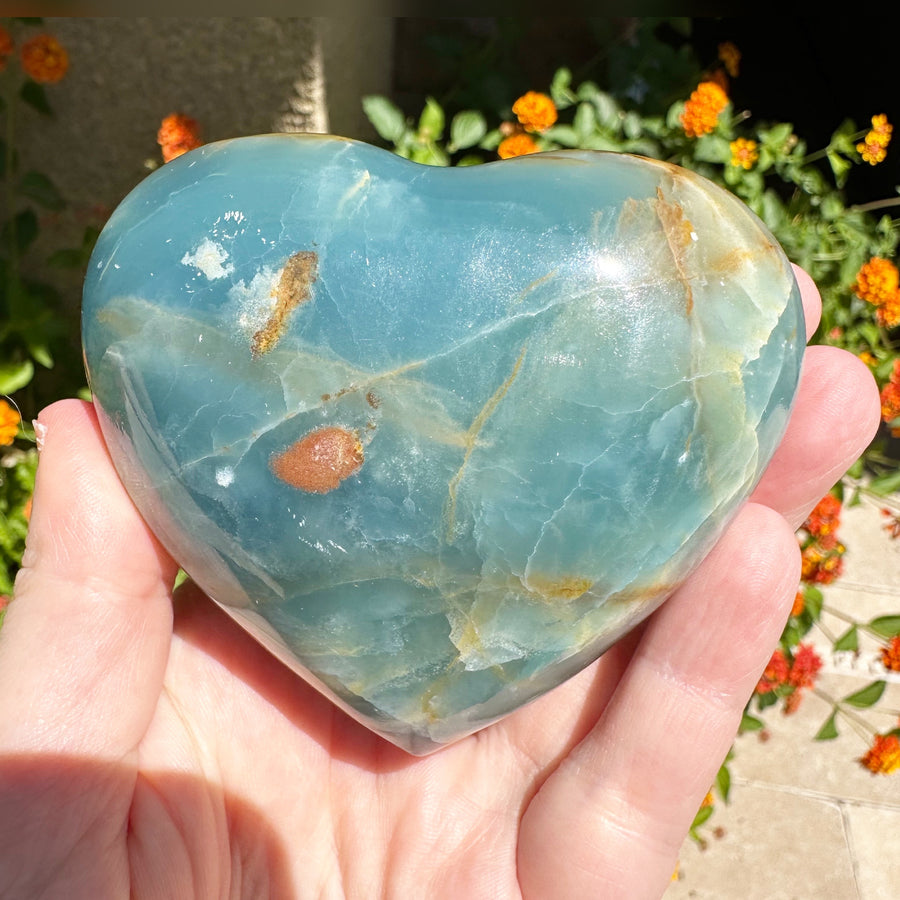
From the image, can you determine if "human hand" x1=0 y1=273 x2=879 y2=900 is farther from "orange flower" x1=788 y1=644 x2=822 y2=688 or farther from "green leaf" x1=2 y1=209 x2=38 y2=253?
"green leaf" x1=2 y1=209 x2=38 y2=253

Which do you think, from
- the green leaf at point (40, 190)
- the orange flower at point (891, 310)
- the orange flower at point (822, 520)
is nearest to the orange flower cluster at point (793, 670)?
the orange flower at point (822, 520)

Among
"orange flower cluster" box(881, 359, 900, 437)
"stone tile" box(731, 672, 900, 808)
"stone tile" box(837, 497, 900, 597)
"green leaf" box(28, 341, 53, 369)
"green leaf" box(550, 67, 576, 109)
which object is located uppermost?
"green leaf" box(550, 67, 576, 109)

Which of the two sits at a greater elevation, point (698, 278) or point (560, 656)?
point (698, 278)

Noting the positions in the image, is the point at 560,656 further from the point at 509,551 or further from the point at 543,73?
the point at 543,73

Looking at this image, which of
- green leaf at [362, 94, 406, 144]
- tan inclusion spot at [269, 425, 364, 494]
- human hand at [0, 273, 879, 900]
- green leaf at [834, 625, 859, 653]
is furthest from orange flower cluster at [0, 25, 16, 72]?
green leaf at [834, 625, 859, 653]

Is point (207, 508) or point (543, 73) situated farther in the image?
point (543, 73)

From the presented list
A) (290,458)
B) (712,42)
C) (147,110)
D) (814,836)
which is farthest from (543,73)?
(814,836)

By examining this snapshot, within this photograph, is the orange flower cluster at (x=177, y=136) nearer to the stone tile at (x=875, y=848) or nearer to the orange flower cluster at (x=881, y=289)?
the orange flower cluster at (x=881, y=289)
